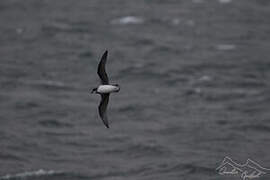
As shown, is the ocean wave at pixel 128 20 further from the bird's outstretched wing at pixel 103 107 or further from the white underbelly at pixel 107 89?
the white underbelly at pixel 107 89

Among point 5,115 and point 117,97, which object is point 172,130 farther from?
point 5,115

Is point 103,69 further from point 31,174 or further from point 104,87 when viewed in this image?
point 31,174

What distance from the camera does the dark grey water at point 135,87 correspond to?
136ft

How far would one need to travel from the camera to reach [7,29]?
6091 centimetres

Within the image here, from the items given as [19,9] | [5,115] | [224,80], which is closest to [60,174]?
[5,115]

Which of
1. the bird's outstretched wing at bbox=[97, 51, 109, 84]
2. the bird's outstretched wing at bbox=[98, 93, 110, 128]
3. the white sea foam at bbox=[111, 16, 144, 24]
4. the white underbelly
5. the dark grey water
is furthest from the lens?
the white sea foam at bbox=[111, 16, 144, 24]

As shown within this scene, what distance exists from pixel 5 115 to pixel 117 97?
23.6 ft

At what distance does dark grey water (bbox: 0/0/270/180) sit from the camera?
136ft

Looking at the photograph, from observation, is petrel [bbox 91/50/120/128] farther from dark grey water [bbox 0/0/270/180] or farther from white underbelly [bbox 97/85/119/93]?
dark grey water [bbox 0/0/270/180]

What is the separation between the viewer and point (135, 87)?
50531mm

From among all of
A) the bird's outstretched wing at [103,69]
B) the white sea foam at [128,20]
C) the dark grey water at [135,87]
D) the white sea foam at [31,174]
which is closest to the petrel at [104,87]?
the bird's outstretched wing at [103,69]

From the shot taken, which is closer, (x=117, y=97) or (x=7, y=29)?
(x=117, y=97)

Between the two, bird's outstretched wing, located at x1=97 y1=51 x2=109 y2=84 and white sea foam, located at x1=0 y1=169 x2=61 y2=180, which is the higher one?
bird's outstretched wing, located at x1=97 y1=51 x2=109 y2=84

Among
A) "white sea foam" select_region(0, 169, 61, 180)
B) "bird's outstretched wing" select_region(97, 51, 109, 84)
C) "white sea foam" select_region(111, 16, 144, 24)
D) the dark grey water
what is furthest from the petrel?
"white sea foam" select_region(111, 16, 144, 24)
